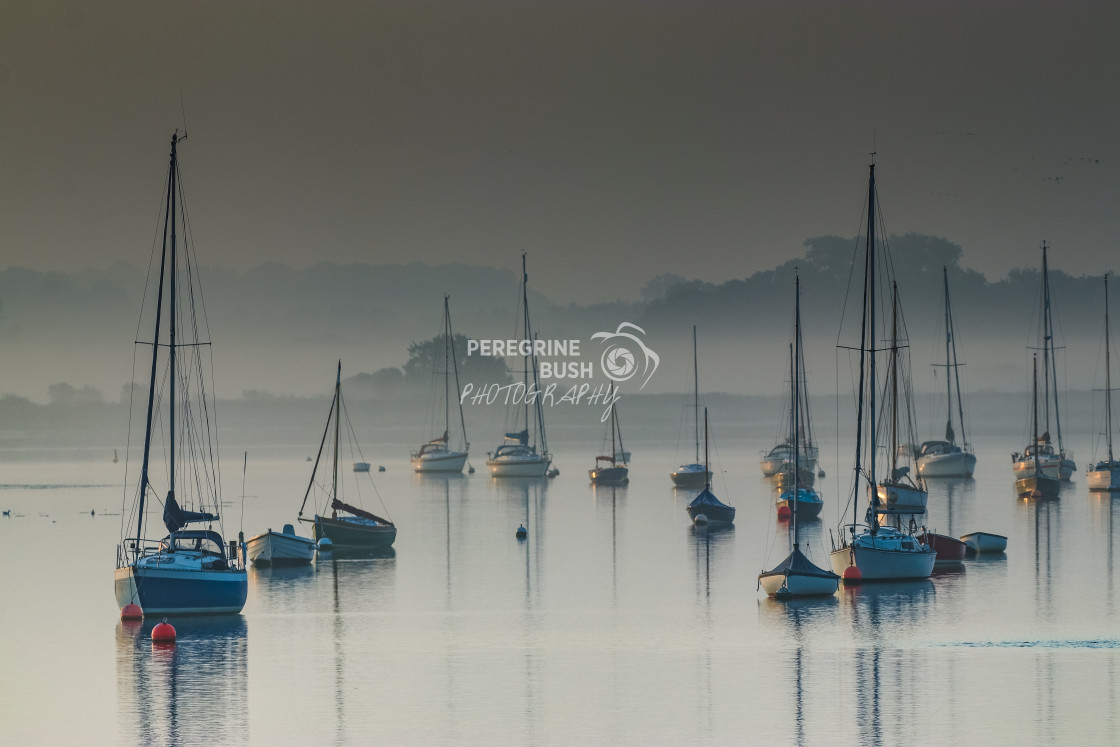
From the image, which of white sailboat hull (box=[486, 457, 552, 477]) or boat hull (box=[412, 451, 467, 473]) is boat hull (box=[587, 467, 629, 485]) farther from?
boat hull (box=[412, 451, 467, 473])

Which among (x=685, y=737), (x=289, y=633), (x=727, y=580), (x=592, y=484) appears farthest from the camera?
(x=592, y=484)

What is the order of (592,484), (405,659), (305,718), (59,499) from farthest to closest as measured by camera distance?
(592,484) → (59,499) → (405,659) → (305,718)

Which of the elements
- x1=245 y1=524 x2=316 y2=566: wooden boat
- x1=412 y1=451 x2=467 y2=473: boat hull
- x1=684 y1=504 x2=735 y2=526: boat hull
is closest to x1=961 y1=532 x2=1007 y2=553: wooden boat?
x1=684 y1=504 x2=735 y2=526: boat hull

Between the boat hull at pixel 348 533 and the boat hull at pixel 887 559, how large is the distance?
2863 cm

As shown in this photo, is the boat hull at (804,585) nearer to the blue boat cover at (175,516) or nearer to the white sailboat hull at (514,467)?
the blue boat cover at (175,516)

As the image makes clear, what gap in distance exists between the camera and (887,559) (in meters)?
58.2

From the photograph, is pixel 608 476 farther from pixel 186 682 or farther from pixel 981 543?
pixel 186 682

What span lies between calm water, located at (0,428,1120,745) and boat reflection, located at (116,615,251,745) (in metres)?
0.12

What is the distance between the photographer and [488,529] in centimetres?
9325

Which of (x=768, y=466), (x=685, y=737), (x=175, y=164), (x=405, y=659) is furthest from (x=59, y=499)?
(x=685, y=737)

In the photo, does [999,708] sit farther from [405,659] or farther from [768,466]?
[768,466]

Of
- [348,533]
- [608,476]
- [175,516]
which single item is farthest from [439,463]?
[175,516]

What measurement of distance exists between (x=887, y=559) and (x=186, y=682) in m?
30.2

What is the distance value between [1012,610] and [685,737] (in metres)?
25.1
